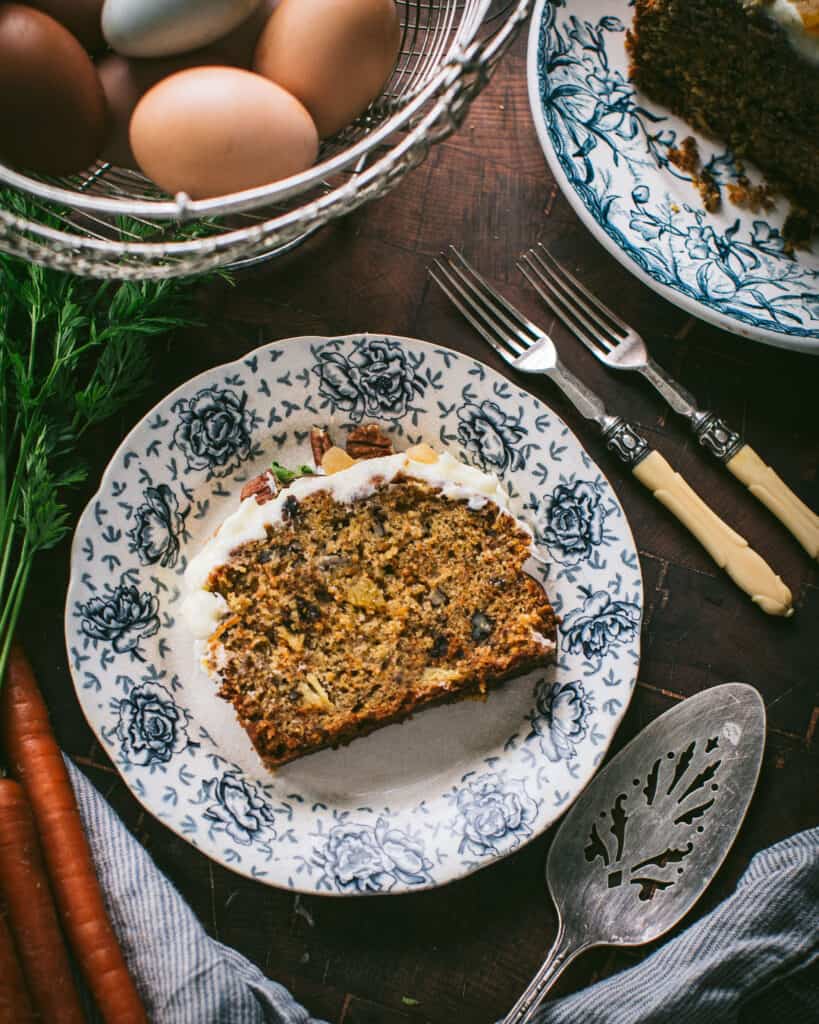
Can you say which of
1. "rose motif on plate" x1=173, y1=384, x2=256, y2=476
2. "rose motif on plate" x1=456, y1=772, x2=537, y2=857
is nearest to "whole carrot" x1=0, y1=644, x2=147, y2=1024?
"rose motif on plate" x1=173, y1=384, x2=256, y2=476

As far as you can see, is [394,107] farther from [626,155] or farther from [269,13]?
[626,155]

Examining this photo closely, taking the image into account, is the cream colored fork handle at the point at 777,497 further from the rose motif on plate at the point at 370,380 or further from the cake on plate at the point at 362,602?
the rose motif on plate at the point at 370,380

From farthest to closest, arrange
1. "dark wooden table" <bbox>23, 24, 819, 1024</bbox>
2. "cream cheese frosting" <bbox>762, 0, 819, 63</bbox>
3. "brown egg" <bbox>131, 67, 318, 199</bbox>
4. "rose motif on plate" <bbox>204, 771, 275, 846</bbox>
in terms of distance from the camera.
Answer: "dark wooden table" <bbox>23, 24, 819, 1024</bbox> < "rose motif on plate" <bbox>204, 771, 275, 846</bbox> < "cream cheese frosting" <bbox>762, 0, 819, 63</bbox> < "brown egg" <bbox>131, 67, 318, 199</bbox>

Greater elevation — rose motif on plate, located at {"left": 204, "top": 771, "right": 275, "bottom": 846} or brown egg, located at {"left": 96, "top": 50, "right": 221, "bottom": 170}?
brown egg, located at {"left": 96, "top": 50, "right": 221, "bottom": 170}

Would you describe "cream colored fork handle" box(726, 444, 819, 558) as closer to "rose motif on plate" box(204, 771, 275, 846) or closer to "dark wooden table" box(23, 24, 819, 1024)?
"dark wooden table" box(23, 24, 819, 1024)

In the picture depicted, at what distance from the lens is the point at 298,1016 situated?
193 cm

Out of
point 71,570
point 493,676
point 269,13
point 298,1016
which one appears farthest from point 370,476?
point 298,1016

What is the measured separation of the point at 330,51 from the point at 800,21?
0.94 meters

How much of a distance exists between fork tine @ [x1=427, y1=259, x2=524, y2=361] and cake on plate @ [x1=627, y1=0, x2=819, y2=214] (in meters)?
0.61

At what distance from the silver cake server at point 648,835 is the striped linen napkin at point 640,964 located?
78 millimetres

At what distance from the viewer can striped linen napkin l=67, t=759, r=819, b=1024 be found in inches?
75.3

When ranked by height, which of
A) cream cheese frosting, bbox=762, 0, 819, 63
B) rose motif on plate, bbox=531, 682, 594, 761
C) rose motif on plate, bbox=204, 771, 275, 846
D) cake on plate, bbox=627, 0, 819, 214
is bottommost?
rose motif on plate, bbox=204, 771, 275, 846

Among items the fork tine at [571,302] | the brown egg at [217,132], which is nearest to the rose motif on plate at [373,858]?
the fork tine at [571,302]

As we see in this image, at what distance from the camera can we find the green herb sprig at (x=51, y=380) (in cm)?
189
